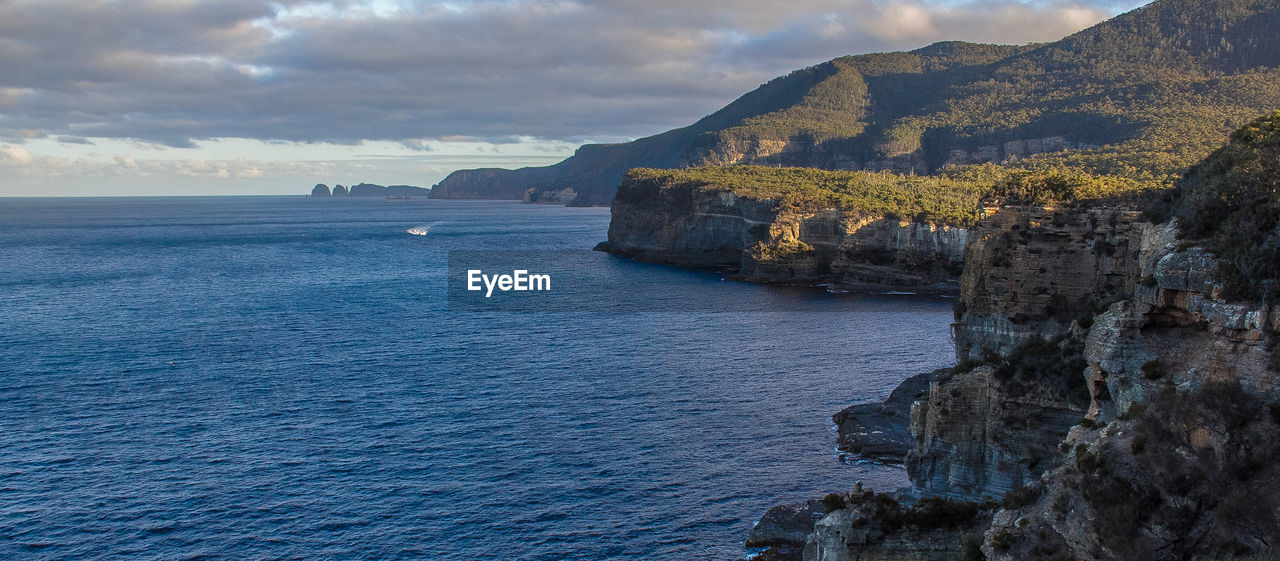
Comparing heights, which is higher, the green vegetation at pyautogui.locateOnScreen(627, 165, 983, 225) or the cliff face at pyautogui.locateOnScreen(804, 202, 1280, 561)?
the green vegetation at pyautogui.locateOnScreen(627, 165, 983, 225)

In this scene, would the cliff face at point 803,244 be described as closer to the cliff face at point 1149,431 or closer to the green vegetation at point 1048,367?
the green vegetation at point 1048,367

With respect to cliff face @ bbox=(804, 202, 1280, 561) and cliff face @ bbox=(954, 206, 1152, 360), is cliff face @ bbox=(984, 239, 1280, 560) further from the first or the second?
cliff face @ bbox=(954, 206, 1152, 360)

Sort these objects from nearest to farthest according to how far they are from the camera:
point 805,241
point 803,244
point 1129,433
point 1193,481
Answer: point 1193,481
point 1129,433
point 803,244
point 805,241

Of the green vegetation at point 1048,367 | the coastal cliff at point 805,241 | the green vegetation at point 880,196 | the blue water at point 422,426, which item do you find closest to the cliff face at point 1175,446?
the green vegetation at point 1048,367

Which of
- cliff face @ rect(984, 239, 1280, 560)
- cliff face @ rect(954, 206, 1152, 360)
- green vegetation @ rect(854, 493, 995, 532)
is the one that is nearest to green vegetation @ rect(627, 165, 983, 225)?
cliff face @ rect(954, 206, 1152, 360)

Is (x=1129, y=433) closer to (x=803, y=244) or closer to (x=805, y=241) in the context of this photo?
(x=803, y=244)

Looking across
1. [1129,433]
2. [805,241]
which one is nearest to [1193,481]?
[1129,433]

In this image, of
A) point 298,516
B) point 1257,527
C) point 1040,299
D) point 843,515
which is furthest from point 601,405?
point 1257,527

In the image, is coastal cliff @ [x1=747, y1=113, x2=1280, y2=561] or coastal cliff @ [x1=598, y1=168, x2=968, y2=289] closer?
coastal cliff @ [x1=747, y1=113, x2=1280, y2=561]
